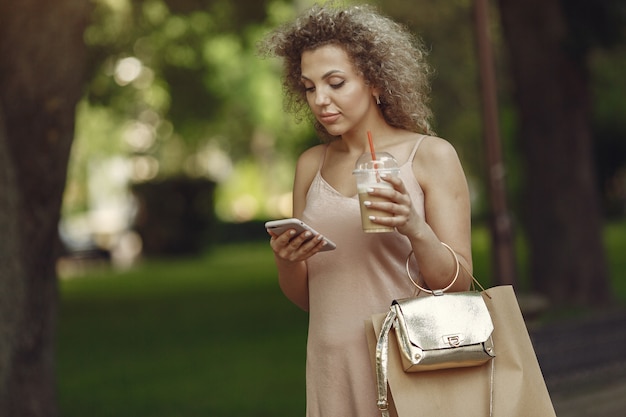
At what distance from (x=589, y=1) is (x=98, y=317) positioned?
8710mm

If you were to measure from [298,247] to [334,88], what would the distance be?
452 millimetres

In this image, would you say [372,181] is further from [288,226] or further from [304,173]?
[304,173]

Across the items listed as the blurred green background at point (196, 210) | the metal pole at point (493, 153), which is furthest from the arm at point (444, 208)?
the metal pole at point (493, 153)

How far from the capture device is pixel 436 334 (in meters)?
3.16

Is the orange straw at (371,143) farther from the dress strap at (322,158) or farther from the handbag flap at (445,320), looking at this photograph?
the handbag flap at (445,320)

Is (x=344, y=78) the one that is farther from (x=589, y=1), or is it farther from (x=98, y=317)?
(x=98, y=317)

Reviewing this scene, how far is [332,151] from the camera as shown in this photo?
3.56 metres

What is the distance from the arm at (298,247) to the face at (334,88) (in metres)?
0.24

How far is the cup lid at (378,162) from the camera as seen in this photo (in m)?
3.04

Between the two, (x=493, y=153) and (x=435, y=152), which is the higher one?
(x=493, y=153)

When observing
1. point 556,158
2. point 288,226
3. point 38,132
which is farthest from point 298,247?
point 556,158

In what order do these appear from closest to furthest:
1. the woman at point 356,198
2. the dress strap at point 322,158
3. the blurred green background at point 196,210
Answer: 1. the woman at point 356,198
2. the dress strap at point 322,158
3. the blurred green background at point 196,210

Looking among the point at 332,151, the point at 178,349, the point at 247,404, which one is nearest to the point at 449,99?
the point at 178,349

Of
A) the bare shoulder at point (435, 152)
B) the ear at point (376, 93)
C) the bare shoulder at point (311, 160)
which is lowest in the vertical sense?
the bare shoulder at point (435, 152)
